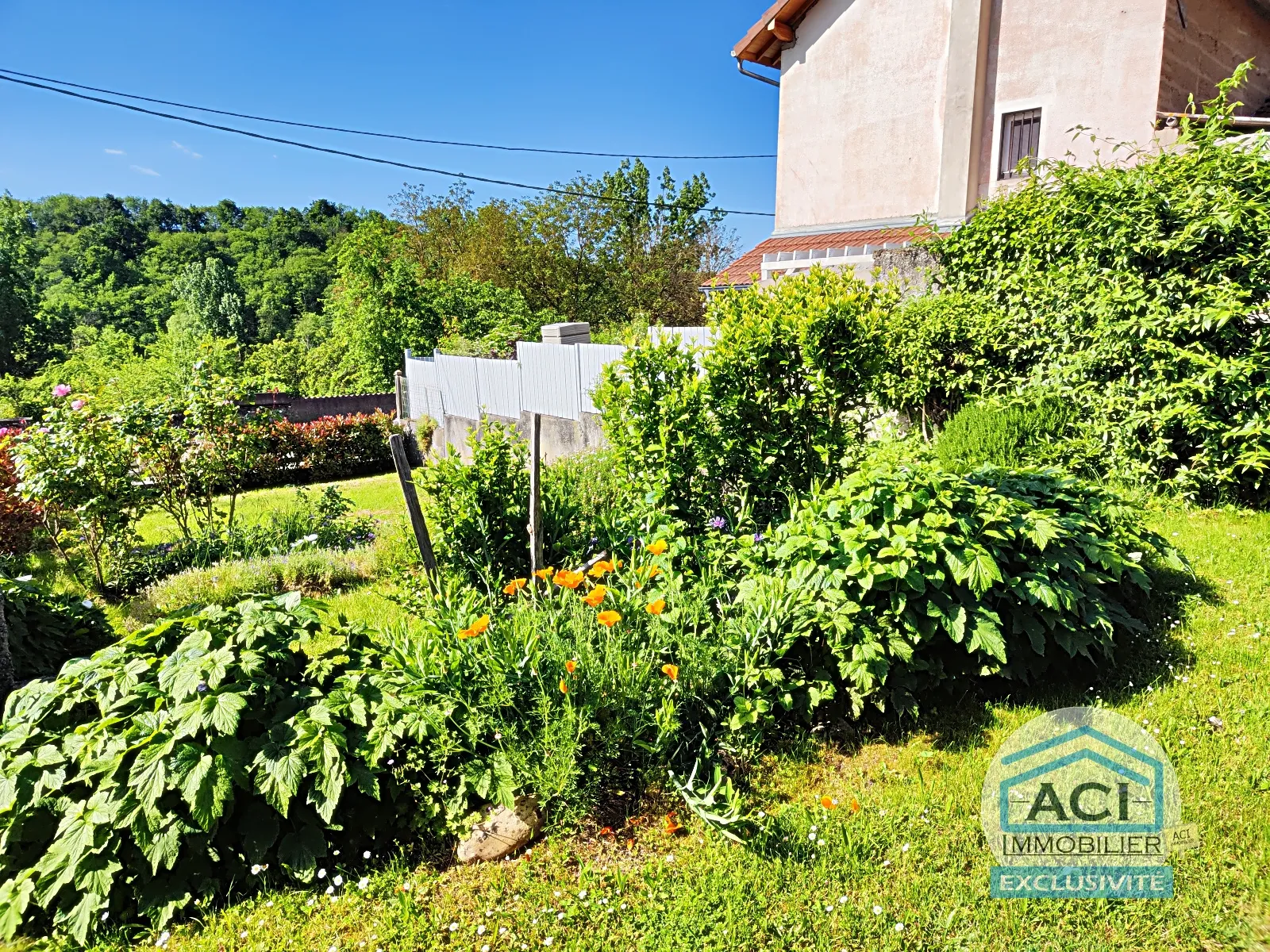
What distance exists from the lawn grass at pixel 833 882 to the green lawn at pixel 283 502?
6.32m

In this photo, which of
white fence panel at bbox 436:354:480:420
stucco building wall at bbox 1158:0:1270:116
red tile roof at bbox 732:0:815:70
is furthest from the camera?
white fence panel at bbox 436:354:480:420

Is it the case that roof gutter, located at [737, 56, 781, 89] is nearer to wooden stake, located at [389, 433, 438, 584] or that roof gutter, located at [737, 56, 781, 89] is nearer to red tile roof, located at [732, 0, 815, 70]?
red tile roof, located at [732, 0, 815, 70]

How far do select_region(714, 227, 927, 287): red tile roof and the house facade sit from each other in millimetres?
56

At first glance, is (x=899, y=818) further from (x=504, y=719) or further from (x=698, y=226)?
(x=698, y=226)

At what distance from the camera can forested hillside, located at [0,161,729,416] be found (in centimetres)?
2083

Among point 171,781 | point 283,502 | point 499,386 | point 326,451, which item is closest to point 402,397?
point 326,451

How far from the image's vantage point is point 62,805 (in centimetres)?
232

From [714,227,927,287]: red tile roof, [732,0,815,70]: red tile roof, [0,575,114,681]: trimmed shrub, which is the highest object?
Result: [732,0,815,70]: red tile roof

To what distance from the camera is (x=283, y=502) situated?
11391 mm

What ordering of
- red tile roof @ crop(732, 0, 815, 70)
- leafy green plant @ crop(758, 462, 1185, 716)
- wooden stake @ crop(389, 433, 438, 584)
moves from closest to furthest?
leafy green plant @ crop(758, 462, 1185, 716) → wooden stake @ crop(389, 433, 438, 584) → red tile roof @ crop(732, 0, 815, 70)

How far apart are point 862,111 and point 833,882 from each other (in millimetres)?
14319

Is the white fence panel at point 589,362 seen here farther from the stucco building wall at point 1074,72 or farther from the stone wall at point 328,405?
the stone wall at point 328,405

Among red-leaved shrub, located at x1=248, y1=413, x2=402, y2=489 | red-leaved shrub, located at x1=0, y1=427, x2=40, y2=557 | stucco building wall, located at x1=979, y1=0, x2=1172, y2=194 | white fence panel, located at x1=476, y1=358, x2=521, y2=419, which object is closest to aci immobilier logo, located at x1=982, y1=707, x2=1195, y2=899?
red-leaved shrub, located at x1=0, y1=427, x2=40, y2=557

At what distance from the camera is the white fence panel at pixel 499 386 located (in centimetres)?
1455
